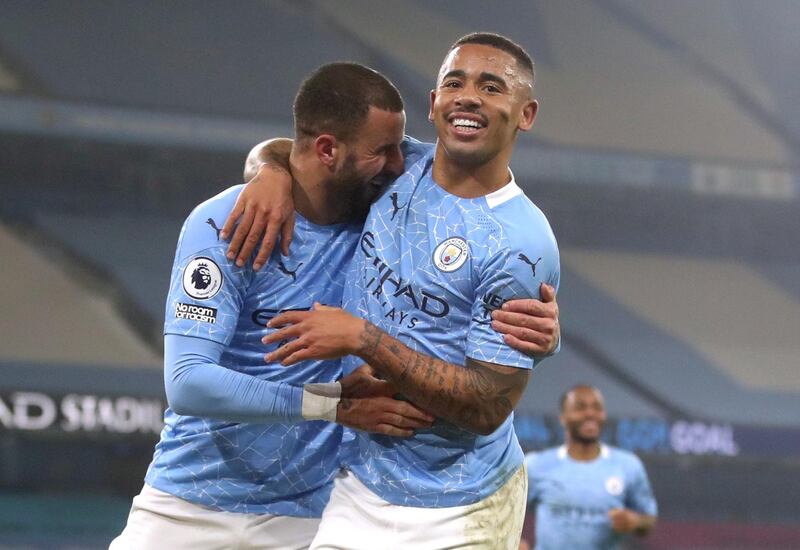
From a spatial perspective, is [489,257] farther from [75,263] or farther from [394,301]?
[75,263]

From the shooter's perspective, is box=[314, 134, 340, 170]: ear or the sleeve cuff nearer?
the sleeve cuff

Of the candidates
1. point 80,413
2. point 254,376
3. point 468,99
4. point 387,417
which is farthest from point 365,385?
point 80,413

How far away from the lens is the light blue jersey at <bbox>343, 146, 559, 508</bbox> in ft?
10.6

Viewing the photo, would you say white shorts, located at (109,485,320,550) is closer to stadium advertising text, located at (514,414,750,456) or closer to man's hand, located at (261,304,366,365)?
man's hand, located at (261,304,366,365)

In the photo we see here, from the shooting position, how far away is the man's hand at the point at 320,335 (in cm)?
314

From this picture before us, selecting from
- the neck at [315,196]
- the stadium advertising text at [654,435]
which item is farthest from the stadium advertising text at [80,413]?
the neck at [315,196]

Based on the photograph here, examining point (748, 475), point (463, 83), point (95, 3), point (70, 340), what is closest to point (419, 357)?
point (463, 83)

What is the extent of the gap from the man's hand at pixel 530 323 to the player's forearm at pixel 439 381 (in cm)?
11

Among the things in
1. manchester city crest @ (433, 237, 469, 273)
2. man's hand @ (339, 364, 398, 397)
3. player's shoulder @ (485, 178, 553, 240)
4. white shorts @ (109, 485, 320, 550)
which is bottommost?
white shorts @ (109, 485, 320, 550)

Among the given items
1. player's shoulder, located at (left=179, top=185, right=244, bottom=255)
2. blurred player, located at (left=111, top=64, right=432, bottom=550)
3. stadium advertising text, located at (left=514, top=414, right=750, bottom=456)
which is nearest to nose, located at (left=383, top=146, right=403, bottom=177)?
blurred player, located at (left=111, top=64, right=432, bottom=550)

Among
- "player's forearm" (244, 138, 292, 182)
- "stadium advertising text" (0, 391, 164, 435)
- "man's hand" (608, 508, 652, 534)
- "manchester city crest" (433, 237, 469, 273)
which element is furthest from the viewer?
"stadium advertising text" (0, 391, 164, 435)

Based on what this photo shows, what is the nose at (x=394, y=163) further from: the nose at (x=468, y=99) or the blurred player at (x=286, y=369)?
Result: the nose at (x=468, y=99)

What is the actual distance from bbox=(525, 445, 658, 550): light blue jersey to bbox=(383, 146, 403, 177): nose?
4422 mm

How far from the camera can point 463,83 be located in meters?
3.39
